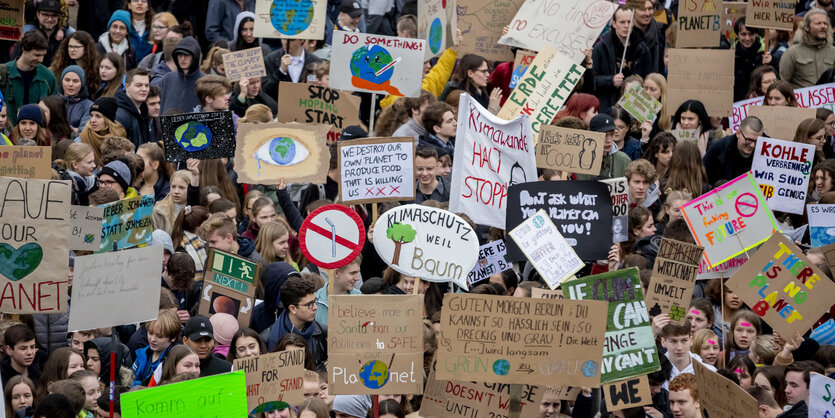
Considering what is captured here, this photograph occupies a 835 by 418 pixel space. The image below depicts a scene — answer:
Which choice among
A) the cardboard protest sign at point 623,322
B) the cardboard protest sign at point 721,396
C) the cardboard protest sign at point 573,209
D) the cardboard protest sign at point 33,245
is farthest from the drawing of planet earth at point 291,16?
A: the cardboard protest sign at point 721,396

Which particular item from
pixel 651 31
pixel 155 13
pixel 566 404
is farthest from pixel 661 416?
pixel 155 13

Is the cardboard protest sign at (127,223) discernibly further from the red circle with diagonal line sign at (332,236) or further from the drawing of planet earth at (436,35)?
the drawing of planet earth at (436,35)

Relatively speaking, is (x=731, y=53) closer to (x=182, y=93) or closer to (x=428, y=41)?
(x=428, y=41)

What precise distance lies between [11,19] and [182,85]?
75.1 inches

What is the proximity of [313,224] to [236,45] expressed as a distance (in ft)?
21.7

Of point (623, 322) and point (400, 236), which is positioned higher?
point (400, 236)

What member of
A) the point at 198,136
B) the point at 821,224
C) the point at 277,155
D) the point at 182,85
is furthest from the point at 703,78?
Result: the point at 198,136

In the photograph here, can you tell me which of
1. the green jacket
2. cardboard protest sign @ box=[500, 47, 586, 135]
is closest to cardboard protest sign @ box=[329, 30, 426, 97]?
cardboard protest sign @ box=[500, 47, 586, 135]

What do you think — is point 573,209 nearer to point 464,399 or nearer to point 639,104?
point 464,399

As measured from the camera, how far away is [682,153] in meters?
13.9

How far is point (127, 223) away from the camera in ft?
36.6

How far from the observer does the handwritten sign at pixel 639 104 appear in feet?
49.5

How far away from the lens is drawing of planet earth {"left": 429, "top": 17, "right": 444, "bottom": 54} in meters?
15.6

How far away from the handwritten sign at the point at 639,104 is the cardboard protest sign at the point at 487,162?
3554 millimetres
